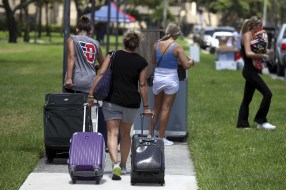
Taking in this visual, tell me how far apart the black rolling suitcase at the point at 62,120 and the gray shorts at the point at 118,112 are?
772mm

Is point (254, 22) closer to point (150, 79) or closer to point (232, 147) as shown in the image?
point (150, 79)

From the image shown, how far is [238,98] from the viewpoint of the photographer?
20.7m

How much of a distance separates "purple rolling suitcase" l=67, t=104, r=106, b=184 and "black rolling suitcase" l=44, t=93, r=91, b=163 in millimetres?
996

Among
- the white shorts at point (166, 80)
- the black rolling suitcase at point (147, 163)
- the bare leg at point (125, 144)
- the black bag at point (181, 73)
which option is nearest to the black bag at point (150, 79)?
the black bag at point (181, 73)

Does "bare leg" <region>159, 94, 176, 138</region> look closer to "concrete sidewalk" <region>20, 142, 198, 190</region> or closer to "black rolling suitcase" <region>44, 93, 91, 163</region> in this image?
"concrete sidewalk" <region>20, 142, 198, 190</region>

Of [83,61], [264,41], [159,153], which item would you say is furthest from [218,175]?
[264,41]

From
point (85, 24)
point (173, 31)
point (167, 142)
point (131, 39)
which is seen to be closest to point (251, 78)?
point (167, 142)

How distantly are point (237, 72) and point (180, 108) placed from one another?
20.1 meters

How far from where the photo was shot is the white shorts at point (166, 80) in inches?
470

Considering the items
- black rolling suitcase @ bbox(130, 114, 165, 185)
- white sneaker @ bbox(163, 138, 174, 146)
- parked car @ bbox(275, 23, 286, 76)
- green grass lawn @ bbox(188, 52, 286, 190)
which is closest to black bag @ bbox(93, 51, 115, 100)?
black rolling suitcase @ bbox(130, 114, 165, 185)

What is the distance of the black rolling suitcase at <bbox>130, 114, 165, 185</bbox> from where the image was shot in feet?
30.2

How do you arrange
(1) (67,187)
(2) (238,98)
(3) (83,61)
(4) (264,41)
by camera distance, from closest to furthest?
(1) (67,187), (3) (83,61), (4) (264,41), (2) (238,98)

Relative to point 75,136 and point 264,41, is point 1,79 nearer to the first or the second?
point 264,41

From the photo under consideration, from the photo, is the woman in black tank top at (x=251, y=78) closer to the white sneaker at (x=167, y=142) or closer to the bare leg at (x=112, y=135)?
the white sneaker at (x=167, y=142)
